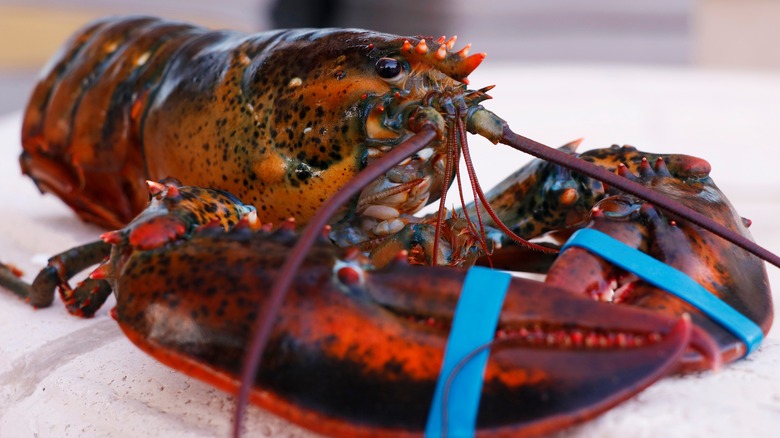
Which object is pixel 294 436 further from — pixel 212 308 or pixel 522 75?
pixel 522 75

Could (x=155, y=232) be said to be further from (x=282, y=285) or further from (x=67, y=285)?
(x=67, y=285)

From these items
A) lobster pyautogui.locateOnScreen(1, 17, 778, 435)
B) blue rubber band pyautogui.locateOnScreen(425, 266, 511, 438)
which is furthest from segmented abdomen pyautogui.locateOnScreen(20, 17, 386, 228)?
blue rubber band pyautogui.locateOnScreen(425, 266, 511, 438)

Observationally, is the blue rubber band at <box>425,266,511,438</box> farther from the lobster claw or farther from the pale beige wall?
the pale beige wall

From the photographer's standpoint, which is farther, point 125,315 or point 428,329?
point 125,315

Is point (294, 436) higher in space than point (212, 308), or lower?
lower

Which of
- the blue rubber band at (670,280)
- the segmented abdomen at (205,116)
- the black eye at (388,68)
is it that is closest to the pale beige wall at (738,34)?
the segmented abdomen at (205,116)

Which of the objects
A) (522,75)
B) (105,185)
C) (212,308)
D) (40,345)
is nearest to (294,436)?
(212,308)

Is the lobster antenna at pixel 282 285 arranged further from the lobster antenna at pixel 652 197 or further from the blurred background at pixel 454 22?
the blurred background at pixel 454 22
